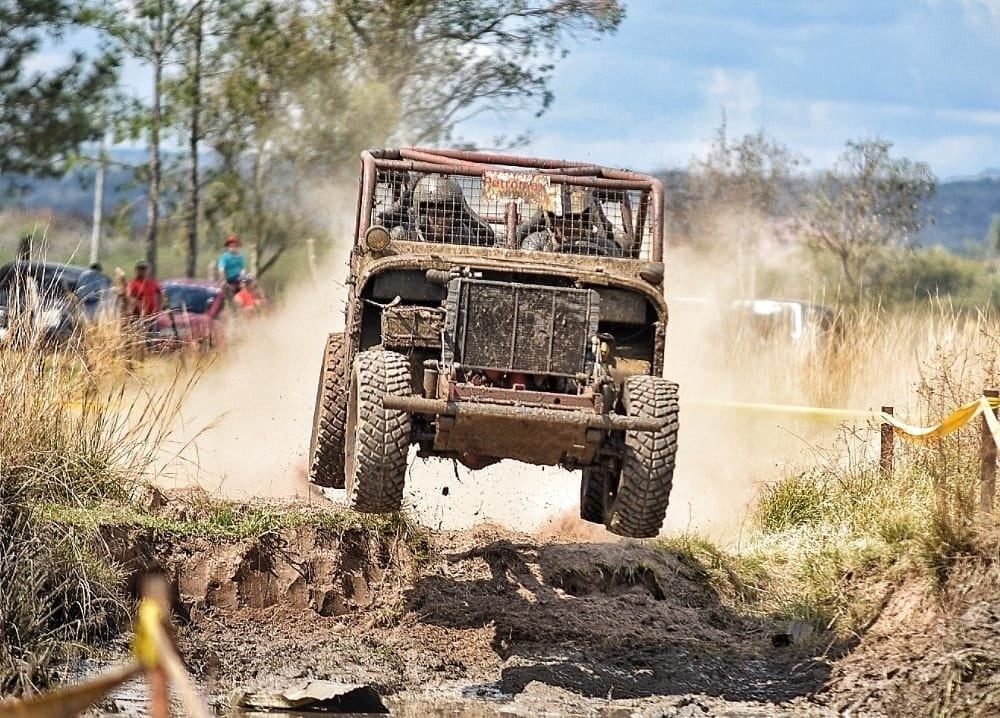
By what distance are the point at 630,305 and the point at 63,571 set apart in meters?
3.14

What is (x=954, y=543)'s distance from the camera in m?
7.92

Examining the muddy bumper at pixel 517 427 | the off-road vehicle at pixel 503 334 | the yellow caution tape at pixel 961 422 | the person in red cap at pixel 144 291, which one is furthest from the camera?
the person in red cap at pixel 144 291

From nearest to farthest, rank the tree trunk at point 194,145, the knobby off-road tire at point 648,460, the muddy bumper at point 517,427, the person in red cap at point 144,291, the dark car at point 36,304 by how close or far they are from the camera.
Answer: the muddy bumper at point 517,427 < the knobby off-road tire at point 648,460 < the dark car at point 36,304 < the person in red cap at point 144,291 < the tree trunk at point 194,145

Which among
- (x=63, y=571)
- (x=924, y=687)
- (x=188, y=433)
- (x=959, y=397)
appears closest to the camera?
(x=924, y=687)

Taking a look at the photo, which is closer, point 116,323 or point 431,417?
point 431,417

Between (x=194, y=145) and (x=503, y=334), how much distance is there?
17701mm

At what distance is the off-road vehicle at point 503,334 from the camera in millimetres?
7691

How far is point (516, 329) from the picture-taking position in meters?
7.98

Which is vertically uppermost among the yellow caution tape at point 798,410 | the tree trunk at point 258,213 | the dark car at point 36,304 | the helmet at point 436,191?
the tree trunk at point 258,213

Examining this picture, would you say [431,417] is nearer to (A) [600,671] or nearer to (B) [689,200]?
(A) [600,671]

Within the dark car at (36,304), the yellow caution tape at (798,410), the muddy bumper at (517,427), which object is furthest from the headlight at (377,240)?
the yellow caution tape at (798,410)

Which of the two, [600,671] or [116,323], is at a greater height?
[116,323]

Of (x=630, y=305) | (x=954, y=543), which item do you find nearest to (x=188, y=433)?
(x=630, y=305)

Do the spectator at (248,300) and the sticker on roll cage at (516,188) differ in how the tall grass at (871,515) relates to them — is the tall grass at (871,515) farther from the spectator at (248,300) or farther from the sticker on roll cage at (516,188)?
the spectator at (248,300)
